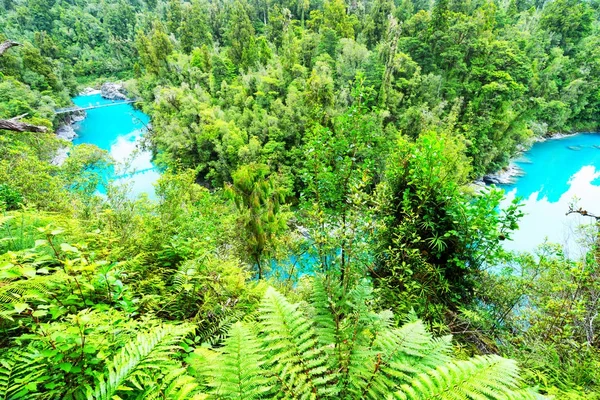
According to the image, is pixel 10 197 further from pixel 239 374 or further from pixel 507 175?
pixel 507 175

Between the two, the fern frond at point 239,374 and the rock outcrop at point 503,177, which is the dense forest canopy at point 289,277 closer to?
the fern frond at point 239,374

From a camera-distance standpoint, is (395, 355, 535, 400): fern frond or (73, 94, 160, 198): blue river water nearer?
(395, 355, 535, 400): fern frond

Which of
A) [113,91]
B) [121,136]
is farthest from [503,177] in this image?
[113,91]

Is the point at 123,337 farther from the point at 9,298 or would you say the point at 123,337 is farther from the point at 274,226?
the point at 274,226

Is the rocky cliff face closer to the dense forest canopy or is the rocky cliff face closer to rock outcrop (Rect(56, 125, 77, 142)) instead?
rock outcrop (Rect(56, 125, 77, 142))

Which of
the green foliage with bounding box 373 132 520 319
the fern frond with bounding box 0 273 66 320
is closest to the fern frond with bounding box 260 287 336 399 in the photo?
the fern frond with bounding box 0 273 66 320

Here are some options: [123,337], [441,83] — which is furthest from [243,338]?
[441,83]
